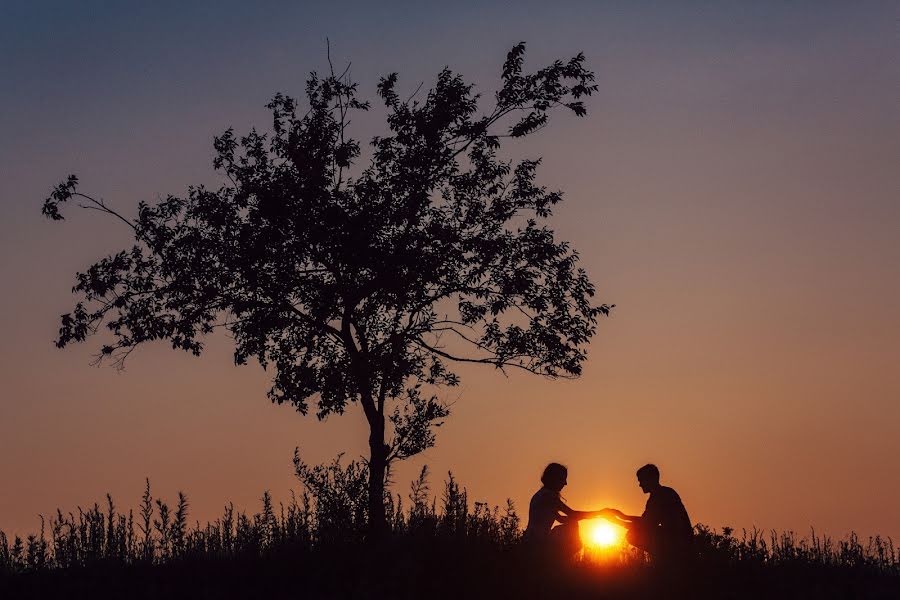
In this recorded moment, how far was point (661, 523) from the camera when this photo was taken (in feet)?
62.2

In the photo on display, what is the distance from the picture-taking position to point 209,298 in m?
26.3

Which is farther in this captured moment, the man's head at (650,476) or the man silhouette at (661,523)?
the man's head at (650,476)

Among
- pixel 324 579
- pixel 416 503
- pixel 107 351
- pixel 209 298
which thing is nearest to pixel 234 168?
pixel 209 298

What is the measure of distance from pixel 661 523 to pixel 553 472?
82.5 inches

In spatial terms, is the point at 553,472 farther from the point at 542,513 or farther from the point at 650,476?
the point at 650,476

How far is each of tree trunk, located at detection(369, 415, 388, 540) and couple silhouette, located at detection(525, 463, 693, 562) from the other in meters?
4.00

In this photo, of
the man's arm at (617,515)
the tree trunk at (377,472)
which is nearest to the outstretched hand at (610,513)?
the man's arm at (617,515)

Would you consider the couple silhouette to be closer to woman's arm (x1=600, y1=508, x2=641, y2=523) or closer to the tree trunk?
woman's arm (x1=600, y1=508, x2=641, y2=523)

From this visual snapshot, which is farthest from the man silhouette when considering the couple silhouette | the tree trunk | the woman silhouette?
the tree trunk

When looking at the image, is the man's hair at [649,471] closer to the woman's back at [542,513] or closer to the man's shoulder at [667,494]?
the man's shoulder at [667,494]

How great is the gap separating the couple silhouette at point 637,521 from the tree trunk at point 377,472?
4004 mm

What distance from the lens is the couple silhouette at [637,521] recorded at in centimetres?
1877

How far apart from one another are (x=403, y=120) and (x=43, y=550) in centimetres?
1283

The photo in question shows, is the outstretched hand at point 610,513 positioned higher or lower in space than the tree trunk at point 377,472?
lower
